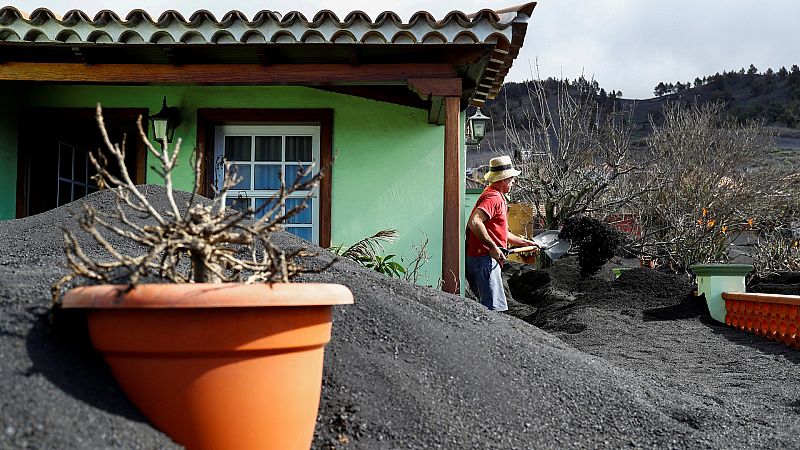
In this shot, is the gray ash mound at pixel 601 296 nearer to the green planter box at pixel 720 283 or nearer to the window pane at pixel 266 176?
the green planter box at pixel 720 283

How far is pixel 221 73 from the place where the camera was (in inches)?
267

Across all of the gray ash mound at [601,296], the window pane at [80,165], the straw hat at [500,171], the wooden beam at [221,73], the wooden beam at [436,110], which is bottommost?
the gray ash mound at [601,296]

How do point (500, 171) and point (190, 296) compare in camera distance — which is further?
point (500, 171)

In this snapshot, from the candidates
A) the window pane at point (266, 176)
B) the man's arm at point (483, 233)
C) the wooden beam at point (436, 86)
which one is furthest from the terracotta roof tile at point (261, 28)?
the window pane at point (266, 176)

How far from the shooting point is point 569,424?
3598 mm

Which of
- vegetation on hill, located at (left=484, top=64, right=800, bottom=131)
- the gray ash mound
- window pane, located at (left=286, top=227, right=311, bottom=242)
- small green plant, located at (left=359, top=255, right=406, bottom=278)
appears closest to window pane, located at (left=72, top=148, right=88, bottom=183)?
window pane, located at (left=286, top=227, right=311, bottom=242)

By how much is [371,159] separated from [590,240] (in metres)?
4.84

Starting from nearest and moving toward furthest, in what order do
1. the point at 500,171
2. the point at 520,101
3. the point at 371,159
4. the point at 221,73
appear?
the point at 500,171 < the point at 221,73 < the point at 371,159 < the point at 520,101

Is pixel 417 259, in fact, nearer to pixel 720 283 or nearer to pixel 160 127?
pixel 160 127

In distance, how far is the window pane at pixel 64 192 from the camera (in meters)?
8.29

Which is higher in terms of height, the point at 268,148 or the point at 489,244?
the point at 268,148

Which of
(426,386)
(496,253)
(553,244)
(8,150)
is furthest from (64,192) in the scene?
(426,386)

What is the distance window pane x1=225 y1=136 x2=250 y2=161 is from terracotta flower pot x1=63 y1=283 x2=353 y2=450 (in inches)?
225

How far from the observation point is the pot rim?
2199 mm
